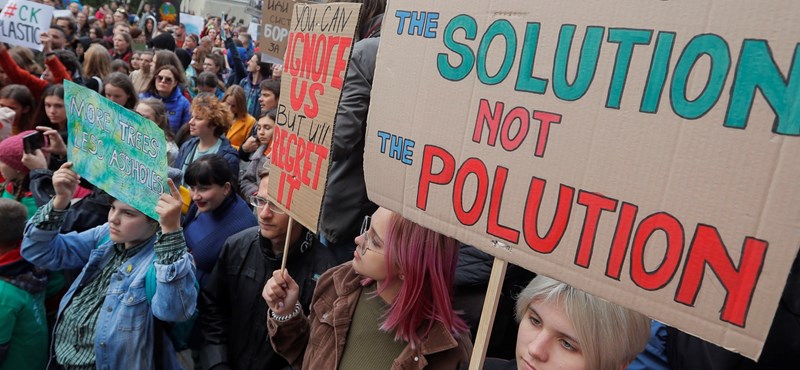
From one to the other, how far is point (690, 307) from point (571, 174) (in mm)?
318

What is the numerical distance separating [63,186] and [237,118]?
11.9 feet

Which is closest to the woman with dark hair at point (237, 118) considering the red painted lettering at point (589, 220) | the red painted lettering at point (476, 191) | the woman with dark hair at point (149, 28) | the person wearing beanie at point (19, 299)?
the person wearing beanie at point (19, 299)

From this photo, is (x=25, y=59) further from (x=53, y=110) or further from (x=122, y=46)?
(x=122, y=46)

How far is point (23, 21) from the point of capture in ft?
19.9

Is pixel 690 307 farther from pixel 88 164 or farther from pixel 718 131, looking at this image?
pixel 88 164

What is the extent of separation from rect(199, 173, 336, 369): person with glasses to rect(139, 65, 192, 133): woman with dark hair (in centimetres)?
407

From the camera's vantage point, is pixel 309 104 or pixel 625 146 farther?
pixel 309 104

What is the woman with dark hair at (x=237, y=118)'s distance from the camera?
6223 millimetres

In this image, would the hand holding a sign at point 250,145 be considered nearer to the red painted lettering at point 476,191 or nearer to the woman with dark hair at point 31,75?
the woman with dark hair at point 31,75

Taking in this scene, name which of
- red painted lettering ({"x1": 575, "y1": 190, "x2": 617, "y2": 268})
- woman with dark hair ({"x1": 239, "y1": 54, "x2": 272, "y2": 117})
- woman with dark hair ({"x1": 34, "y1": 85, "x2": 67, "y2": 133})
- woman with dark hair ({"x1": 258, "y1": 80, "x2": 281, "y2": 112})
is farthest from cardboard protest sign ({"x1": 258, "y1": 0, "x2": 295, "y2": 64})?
red painted lettering ({"x1": 575, "y1": 190, "x2": 617, "y2": 268})

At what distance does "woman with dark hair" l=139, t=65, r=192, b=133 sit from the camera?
6.22 meters

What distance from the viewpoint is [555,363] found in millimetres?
1483

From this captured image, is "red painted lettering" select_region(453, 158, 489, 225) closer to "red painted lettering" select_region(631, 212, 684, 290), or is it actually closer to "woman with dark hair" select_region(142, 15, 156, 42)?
"red painted lettering" select_region(631, 212, 684, 290)

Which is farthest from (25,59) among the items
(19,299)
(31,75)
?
(19,299)
